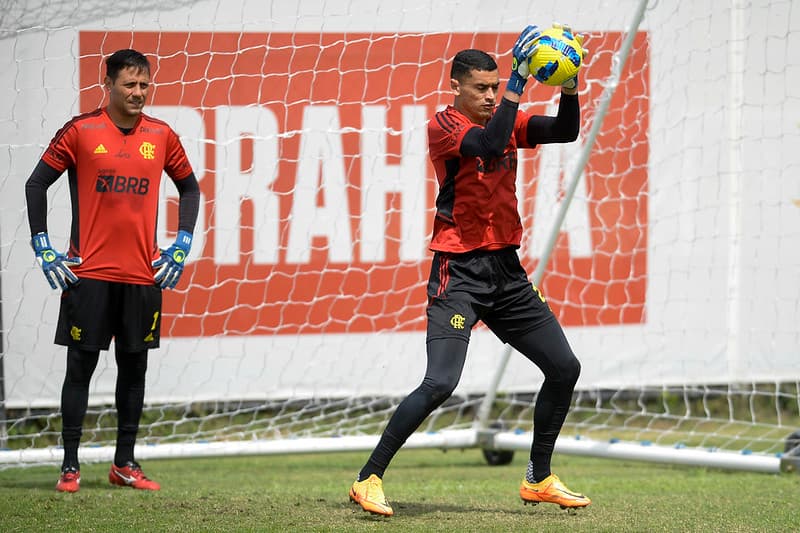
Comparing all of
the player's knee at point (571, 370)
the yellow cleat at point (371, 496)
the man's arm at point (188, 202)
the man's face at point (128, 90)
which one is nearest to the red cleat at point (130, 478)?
the man's arm at point (188, 202)

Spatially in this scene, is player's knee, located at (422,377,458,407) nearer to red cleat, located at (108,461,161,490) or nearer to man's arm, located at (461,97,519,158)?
man's arm, located at (461,97,519,158)

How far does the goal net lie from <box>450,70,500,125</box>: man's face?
221 centimetres

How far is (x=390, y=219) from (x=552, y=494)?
3301mm

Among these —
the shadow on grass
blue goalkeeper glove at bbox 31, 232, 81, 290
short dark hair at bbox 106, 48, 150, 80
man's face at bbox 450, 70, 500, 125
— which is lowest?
the shadow on grass

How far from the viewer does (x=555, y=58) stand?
178 inches

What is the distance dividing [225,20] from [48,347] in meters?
2.45

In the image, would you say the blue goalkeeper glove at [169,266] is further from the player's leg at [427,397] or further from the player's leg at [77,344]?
the player's leg at [427,397]

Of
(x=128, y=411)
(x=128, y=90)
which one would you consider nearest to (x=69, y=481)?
(x=128, y=411)

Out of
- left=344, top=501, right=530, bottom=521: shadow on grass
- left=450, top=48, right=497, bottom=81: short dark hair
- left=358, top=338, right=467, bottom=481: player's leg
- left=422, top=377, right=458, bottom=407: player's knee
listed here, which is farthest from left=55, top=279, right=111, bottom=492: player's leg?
left=450, top=48, right=497, bottom=81: short dark hair

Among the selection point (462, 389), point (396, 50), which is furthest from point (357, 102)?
point (462, 389)

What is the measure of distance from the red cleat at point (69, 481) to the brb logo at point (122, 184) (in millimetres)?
1480

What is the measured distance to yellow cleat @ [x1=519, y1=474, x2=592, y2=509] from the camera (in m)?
4.89

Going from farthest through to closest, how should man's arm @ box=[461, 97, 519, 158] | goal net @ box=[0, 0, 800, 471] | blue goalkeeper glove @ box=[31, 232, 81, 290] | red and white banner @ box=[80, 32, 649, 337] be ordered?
red and white banner @ box=[80, 32, 649, 337] → goal net @ box=[0, 0, 800, 471] → blue goalkeeper glove @ box=[31, 232, 81, 290] → man's arm @ box=[461, 97, 519, 158]

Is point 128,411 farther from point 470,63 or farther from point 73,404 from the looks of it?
point 470,63
